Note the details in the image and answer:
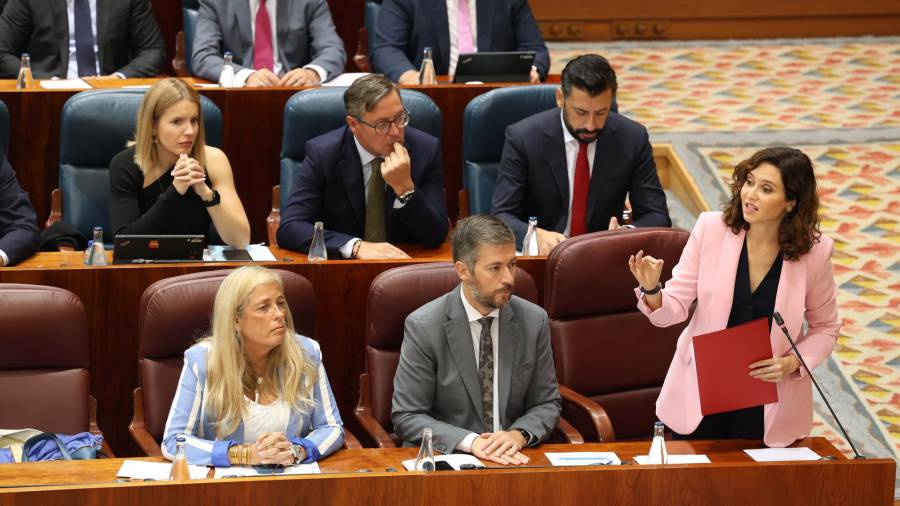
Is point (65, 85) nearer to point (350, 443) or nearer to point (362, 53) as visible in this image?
point (362, 53)

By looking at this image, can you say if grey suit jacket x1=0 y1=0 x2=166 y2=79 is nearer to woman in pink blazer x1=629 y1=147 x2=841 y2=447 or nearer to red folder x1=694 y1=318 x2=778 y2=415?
woman in pink blazer x1=629 y1=147 x2=841 y2=447

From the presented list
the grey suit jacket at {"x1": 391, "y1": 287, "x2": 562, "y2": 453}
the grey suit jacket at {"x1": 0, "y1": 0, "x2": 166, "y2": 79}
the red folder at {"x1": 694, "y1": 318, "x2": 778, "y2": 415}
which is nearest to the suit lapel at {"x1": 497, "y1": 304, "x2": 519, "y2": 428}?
the grey suit jacket at {"x1": 391, "y1": 287, "x2": 562, "y2": 453}

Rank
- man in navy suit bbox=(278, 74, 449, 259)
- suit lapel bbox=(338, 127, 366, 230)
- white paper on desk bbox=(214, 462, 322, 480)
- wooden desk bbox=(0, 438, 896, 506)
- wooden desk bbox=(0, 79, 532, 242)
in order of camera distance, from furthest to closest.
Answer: wooden desk bbox=(0, 79, 532, 242) < suit lapel bbox=(338, 127, 366, 230) < man in navy suit bbox=(278, 74, 449, 259) < white paper on desk bbox=(214, 462, 322, 480) < wooden desk bbox=(0, 438, 896, 506)

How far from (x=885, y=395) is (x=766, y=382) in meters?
1.44

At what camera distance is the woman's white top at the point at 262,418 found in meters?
2.61

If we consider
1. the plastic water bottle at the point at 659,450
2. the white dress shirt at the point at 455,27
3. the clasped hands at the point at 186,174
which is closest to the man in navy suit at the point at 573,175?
the clasped hands at the point at 186,174

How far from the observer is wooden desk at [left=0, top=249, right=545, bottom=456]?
2.96m

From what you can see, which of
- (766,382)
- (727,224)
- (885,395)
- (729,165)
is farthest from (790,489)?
(729,165)

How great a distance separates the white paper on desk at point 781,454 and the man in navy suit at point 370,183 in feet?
3.91

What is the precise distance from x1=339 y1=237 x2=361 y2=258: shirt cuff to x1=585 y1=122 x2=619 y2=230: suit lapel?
2.24 ft

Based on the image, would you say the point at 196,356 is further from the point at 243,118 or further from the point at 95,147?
the point at 243,118

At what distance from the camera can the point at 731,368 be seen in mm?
2543

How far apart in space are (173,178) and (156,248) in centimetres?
41

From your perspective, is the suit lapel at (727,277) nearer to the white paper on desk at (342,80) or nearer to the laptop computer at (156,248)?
the laptop computer at (156,248)
